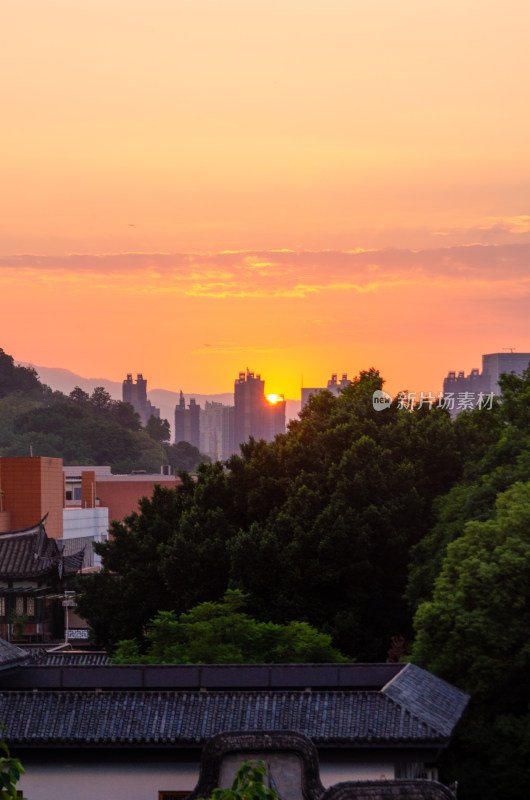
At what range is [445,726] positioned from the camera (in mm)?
18375

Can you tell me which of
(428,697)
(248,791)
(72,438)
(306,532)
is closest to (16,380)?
(72,438)

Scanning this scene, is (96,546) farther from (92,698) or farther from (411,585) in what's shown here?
(92,698)

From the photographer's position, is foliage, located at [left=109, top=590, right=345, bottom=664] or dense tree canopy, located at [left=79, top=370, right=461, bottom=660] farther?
dense tree canopy, located at [left=79, top=370, right=461, bottom=660]

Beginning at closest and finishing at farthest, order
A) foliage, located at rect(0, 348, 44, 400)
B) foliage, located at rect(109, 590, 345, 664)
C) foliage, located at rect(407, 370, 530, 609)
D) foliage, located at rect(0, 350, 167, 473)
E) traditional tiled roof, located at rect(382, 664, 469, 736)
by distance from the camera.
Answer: traditional tiled roof, located at rect(382, 664, 469, 736) < foliage, located at rect(109, 590, 345, 664) < foliage, located at rect(407, 370, 530, 609) < foliage, located at rect(0, 350, 167, 473) < foliage, located at rect(0, 348, 44, 400)

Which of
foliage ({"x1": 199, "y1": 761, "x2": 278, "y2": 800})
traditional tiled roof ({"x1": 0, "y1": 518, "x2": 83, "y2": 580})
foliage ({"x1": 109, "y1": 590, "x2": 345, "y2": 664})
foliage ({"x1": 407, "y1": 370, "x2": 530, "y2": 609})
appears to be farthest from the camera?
traditional tiled roof ({"x1": 0, "y1": 518, "x2": 83, "y2": 580})

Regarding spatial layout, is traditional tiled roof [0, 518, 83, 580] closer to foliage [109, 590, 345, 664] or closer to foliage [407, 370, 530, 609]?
foliage [407, 370, 530, 609]

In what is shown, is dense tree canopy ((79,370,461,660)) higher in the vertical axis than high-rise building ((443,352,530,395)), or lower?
lower

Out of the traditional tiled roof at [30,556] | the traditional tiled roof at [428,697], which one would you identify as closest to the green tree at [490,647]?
the traditional tiled roof at [428,697]

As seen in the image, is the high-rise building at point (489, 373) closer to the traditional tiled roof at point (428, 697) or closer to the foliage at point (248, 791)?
the traditional tiled roof at point (428, 697)

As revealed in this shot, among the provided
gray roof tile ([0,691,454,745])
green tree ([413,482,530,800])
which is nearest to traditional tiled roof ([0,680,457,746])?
gray roof tile ([0,691,454,745])

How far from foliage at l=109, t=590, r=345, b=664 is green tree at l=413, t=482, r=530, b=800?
102 inches

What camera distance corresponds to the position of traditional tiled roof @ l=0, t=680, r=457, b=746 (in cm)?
1788

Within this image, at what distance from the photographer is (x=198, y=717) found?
18203 mm

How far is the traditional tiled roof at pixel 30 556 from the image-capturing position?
4516cm
